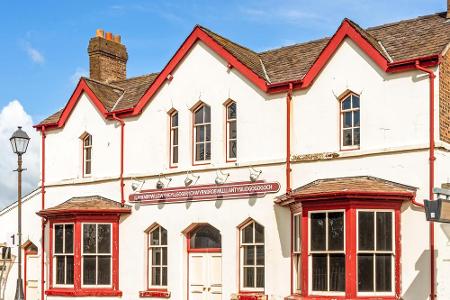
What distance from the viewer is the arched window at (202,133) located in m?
23.1

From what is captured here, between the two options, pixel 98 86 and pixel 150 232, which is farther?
pixel 98 86

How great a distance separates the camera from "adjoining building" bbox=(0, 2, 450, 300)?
1870 centimetres

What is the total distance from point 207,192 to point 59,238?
5321 millimetres

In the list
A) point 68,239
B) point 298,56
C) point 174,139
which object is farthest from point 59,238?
point 298,56

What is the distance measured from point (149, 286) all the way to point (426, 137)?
9574mm

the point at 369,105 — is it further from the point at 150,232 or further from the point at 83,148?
the point at 83,148

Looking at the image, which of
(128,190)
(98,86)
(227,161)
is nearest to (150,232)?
(128,190)

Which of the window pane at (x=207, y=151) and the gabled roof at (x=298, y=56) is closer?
the gabled roof at (x=298, y=56)

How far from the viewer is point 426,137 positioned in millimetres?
18750

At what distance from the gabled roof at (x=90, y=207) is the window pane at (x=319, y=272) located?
729 cm

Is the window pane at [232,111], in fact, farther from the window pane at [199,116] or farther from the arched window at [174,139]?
the arched window at [174,139]

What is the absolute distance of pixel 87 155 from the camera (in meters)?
26.4

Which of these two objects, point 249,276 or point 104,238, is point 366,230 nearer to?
point 249,276

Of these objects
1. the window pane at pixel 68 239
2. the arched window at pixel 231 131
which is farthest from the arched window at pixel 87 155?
the arched window at pixel 231 131
